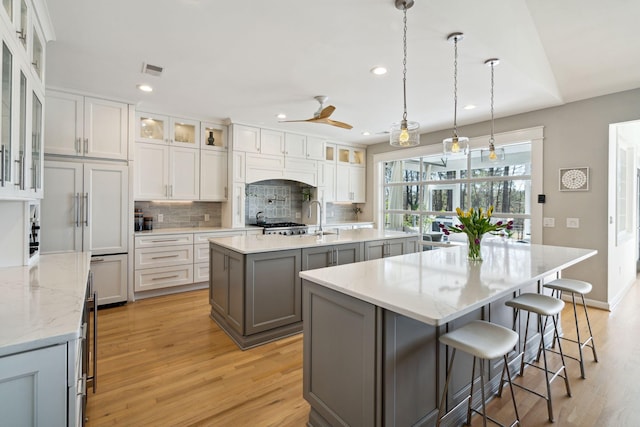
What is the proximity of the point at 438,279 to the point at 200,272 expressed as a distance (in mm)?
3588

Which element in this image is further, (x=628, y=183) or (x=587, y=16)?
(x=628, y=183)

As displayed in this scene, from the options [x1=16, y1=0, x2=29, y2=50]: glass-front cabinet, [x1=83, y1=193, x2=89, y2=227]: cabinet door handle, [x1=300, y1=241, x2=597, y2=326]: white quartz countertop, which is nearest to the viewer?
[x1=300, y1=241, x2=597, y2=326]: white quartz countertop

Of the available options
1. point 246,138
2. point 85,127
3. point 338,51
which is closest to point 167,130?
point 85,127

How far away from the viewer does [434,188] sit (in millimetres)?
5516

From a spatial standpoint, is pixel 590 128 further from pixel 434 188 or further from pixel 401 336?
pixel 401 336

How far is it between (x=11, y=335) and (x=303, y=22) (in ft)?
7.61

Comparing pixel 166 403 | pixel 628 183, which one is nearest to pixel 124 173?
pixel 166 403

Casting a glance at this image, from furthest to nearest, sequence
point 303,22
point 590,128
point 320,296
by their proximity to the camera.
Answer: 1. point 590,128
2. point 303,22
3. point 320,296

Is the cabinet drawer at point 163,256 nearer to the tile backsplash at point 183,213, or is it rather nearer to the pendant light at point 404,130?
the tile backsplash at point 183,213

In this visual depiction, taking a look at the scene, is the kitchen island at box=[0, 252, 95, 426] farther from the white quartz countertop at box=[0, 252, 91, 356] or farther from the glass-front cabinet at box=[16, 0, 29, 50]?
the glass-front cabinet at box=[16, 0, 29, 50]

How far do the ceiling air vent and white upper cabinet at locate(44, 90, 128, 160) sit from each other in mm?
1083

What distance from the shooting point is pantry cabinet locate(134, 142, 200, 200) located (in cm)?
419

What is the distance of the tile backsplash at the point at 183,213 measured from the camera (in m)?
4.61

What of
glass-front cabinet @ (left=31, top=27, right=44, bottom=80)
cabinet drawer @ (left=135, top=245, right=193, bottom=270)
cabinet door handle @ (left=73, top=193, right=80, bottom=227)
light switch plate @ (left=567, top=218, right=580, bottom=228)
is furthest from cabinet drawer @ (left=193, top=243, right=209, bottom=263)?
light switch plate @ (left=567, top=218, right=580, bottom=228)
